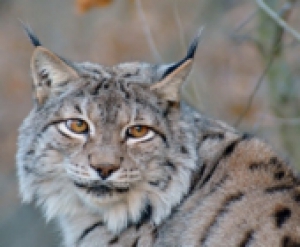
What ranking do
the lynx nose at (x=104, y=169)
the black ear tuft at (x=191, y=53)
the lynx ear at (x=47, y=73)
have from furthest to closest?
the lynx ear at (x=47, y=73) → the black ear tuft at (x=191, y=53) → the lynx nose at (x=104, y=169)

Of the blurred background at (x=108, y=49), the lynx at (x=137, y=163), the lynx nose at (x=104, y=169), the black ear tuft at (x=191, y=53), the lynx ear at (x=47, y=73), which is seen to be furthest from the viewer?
the blurred background at (x=108, y=49)

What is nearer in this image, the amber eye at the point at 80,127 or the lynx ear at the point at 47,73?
the amber eye at the point at 80,127

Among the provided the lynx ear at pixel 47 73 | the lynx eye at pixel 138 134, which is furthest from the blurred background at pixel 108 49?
the lynx eye at pixel 138 134

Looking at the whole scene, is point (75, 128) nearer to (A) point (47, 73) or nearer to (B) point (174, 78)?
(A) point (47, 73)

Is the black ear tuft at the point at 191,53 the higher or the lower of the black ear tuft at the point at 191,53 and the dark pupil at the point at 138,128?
the higher

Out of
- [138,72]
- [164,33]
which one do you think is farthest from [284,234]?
[164,33]

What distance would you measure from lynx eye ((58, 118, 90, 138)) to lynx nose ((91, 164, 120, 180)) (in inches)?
14.1

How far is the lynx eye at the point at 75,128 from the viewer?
269 inches

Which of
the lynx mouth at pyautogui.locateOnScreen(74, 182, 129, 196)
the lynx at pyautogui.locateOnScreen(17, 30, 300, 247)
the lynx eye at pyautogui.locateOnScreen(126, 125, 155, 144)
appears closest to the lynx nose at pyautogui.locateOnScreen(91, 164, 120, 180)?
the lynx at pyautogui.locateOnScreen(17, 30, 300, 247)

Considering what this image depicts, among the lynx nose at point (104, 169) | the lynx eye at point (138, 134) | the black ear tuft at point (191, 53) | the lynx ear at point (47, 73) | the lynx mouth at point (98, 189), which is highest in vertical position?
the lynx ear at point (47, 73)

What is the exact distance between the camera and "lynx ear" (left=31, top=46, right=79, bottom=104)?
22.9ft

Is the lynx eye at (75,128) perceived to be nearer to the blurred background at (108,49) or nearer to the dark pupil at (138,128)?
the dark pupil at (138,128)

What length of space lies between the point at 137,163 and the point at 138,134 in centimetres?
25

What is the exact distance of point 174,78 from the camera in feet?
22.8
